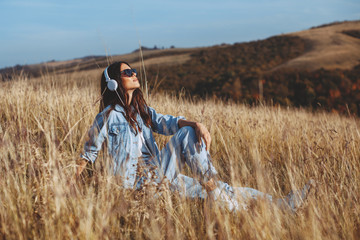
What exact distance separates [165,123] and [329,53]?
96.8ft

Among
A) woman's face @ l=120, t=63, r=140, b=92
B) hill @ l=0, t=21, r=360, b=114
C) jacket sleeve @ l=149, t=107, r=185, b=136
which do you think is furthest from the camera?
hill @ l=0, t=21, r=360, b=114

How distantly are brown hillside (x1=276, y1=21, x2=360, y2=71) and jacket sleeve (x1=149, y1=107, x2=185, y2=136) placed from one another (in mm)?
22146

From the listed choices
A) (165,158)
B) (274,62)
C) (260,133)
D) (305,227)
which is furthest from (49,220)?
(274,62)

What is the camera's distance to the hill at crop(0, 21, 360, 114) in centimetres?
1606

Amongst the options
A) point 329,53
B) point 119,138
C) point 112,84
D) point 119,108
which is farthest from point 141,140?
point 329,53

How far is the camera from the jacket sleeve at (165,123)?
251 cm

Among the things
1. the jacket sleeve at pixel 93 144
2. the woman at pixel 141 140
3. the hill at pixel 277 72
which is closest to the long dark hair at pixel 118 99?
the woman at pixel 141 140

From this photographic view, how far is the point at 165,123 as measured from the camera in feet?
8.38

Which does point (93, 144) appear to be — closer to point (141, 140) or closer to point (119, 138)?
point (119, 138)

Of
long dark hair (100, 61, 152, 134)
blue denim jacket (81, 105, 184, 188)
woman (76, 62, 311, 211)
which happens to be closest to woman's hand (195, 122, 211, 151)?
woman (76, 62, 311, 211)

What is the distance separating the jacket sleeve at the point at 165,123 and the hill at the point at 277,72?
110 cm

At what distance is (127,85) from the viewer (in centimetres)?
241

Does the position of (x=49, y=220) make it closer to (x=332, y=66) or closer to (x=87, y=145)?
(x=87, y=145)

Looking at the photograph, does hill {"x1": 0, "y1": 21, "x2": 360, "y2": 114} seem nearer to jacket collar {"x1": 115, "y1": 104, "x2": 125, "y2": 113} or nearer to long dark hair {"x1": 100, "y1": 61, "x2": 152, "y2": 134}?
long dark hair {"x1": 100, "y1": 61, "x2": 152, "y2": 134}
